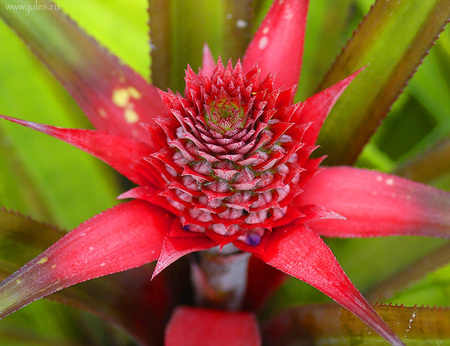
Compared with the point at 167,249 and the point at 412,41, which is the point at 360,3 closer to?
the point at 412,41

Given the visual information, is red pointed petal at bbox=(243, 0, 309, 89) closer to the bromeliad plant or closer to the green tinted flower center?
the bromeliad plant

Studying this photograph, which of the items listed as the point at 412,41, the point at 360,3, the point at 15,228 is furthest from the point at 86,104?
the point at 360,3

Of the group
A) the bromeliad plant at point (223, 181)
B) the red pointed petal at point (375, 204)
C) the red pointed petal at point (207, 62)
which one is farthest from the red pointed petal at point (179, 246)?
the red pointed petal at point (207, 62)

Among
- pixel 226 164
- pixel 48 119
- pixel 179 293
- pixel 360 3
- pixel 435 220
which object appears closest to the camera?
pixel 226 164

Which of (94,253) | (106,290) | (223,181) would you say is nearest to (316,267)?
(223,181)

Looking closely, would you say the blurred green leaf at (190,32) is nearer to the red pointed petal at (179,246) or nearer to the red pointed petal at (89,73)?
the red pointed petal at (89,73)

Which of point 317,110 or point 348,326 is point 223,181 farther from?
point 348,326
